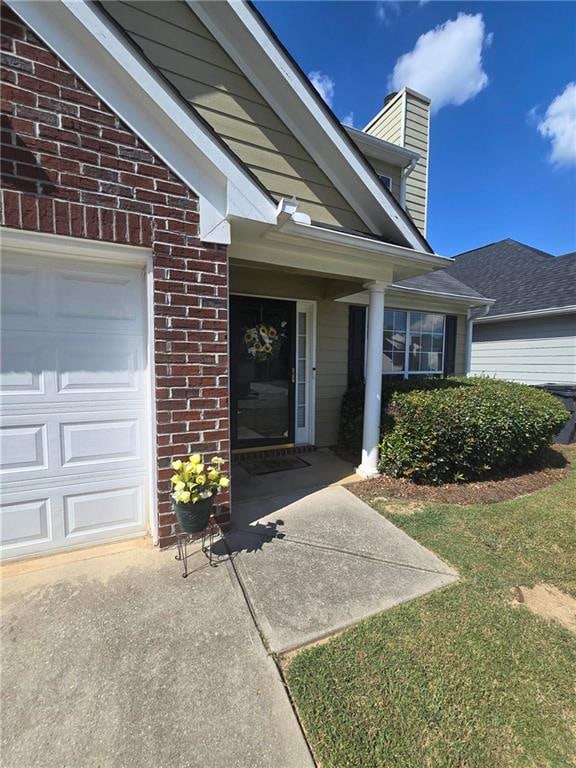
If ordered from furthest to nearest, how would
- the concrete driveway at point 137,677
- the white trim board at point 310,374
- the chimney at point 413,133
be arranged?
the chimney at point 413,133 → the white trim board at point 310,374 → the concrete driveway at point 137,677

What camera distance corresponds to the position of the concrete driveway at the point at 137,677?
137cm

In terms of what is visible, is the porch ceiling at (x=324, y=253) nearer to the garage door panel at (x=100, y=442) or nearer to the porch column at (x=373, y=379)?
the porch column at (x=373, y=379)

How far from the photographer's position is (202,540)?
111 inches

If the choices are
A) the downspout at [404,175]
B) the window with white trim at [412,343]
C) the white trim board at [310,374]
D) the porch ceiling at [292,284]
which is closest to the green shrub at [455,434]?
the white trim board at [310,374]

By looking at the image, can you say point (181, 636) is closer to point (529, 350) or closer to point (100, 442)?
point (100, 442)

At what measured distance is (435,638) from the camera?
6.41 ft

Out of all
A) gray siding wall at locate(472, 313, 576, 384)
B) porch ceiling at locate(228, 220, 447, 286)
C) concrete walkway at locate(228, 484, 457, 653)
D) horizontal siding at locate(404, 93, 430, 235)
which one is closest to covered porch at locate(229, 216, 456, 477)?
porch ceiling at locate(228, 220, 447, 286)

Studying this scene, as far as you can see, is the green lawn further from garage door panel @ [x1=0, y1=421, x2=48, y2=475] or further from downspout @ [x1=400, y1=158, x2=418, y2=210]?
downspout @ [x1=400, y1=158, x2=418, y2=210]

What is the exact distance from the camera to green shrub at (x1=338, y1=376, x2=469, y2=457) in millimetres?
5219

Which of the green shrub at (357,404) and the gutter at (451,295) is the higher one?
the gutter at (451,295)

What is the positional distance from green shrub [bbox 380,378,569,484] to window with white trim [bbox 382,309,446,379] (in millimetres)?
1922

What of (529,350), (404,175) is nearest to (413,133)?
(404,175)

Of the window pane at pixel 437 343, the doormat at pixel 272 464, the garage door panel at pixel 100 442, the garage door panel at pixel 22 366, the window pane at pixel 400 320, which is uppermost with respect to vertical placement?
the window pane at pixel 400 320

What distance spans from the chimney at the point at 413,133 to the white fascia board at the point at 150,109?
623 centimetres
